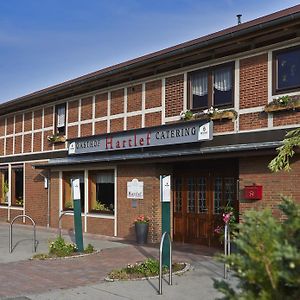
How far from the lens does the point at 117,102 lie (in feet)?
54.7

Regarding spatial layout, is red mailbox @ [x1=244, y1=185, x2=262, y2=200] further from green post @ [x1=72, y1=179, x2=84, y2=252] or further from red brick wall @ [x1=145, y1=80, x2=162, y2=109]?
red brick wall @ [x1=145, y1=80, x2=162, y2=109]

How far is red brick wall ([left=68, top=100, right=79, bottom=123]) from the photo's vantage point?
1884 centimetres

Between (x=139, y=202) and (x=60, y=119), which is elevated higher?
(x=60, y=119)

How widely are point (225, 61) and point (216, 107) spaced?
3.79 ft

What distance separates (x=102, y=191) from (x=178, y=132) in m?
5.06

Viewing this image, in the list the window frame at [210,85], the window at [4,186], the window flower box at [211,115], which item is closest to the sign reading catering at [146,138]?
the window flower box at [211,115]

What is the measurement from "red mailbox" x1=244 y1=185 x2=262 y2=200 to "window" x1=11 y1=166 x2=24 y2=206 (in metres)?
13.5

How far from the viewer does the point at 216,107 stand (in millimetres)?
13062

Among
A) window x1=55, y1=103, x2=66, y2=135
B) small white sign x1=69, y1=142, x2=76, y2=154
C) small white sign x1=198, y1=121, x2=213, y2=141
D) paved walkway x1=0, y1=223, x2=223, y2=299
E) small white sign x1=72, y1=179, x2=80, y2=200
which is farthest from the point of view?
window x1=55, y1=103, x2=66, y2=135

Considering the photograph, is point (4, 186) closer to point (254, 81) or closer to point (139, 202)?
point (139, 202)

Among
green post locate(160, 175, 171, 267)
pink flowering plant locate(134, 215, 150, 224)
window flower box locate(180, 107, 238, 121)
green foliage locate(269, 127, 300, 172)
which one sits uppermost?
window flower box locate(180, 107, 238, 121)

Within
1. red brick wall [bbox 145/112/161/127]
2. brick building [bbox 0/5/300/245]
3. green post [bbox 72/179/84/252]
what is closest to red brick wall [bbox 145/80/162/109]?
brick building [bbox 0/5/300/245]

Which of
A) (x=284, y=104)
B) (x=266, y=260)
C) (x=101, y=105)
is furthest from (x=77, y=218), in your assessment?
(x=266, y=260)

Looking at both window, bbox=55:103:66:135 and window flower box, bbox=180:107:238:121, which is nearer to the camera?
window flower box, bbox=180:107:238:121
